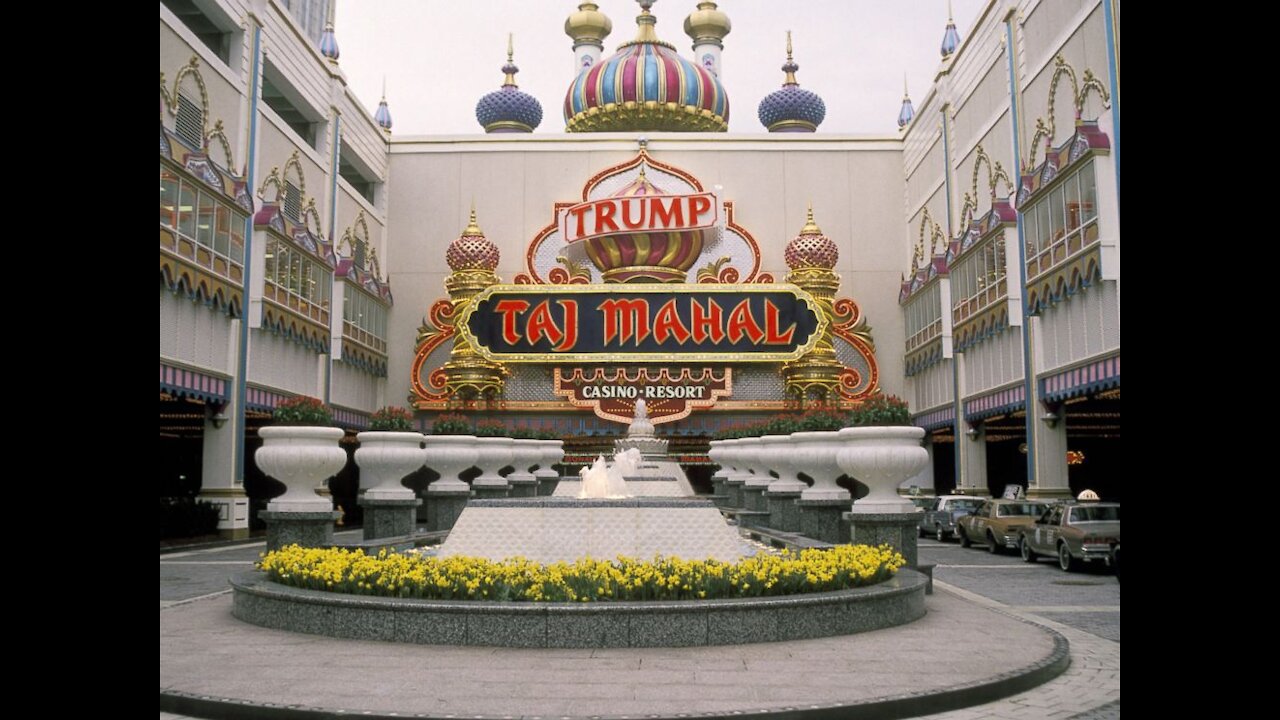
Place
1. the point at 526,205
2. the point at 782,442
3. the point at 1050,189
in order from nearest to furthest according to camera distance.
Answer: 1. the point at 782,442
2. the point at 1050,189
3. the point at 526,205

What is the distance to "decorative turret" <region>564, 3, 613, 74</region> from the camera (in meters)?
49.2

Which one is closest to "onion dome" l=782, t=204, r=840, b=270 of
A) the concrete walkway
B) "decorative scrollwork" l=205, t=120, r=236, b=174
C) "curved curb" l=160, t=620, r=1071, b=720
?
"decorative scrollwork" l=205, t=120, r=236, b=174

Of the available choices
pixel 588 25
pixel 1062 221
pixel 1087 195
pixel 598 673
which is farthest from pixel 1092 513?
pixel 588 25

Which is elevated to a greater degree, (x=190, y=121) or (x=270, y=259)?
(x=190, y=121)

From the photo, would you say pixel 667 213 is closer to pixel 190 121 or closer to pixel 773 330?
pixel 773 330

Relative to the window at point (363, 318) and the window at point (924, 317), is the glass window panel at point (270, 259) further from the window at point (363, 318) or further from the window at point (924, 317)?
the window at point (924, 317)

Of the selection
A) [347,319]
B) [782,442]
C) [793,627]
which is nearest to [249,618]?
[793,627]

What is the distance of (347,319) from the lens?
116ft

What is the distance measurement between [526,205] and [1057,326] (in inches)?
928

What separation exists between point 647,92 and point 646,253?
8.37 meters

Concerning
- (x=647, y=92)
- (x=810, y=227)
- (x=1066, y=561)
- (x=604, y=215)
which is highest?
(x=647, y=92)

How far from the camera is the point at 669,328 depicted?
37.4 metres

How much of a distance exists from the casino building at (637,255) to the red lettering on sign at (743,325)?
11cm
